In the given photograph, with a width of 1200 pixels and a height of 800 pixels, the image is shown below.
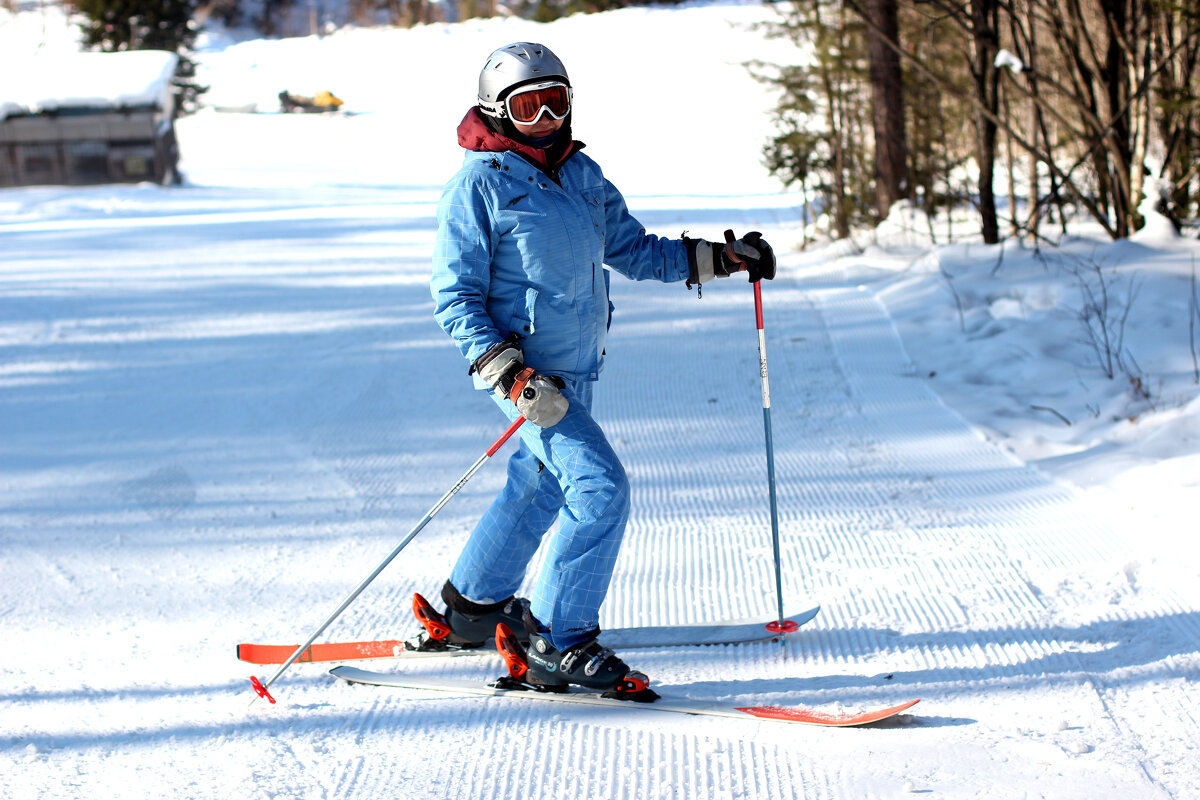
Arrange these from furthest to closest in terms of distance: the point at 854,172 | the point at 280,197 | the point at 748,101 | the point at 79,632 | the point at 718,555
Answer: the point at 748,101
the point at 280,197
the point at 854,172
the point at 718,555
the point at 79,632

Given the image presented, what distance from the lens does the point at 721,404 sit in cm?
598

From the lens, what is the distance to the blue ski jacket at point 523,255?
2.67m

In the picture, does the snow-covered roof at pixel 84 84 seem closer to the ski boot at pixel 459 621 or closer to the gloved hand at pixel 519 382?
the ski boot at pixel 459 621

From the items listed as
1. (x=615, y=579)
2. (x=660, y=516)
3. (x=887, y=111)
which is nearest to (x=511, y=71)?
(x=615, y=579)

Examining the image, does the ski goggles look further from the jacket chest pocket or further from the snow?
the snow

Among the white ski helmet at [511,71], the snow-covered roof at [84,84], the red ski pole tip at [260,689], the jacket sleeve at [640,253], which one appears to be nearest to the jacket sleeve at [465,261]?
the white ski helmet at [511,71]

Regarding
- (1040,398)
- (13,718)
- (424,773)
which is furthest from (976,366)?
(13,718)

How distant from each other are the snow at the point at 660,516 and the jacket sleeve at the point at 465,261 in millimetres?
1067

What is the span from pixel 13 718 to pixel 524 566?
1.47 metres

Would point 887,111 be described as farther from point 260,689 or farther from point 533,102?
point 260,689

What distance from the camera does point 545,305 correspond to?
275 cm

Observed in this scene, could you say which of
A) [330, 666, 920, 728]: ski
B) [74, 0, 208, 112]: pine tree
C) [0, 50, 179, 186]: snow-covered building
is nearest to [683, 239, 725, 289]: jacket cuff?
[330, 666, 920, 728]: ski

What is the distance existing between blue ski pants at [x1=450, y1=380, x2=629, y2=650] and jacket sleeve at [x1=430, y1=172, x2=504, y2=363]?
0.67 feet

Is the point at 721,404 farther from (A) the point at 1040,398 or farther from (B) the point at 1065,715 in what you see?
(B) the point at 1065,715
